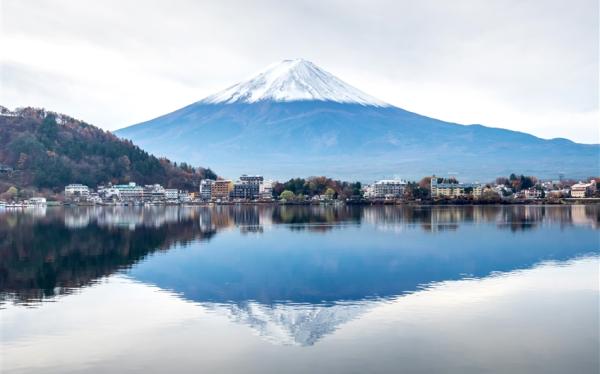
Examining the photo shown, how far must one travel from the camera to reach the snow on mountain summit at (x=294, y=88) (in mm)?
125312

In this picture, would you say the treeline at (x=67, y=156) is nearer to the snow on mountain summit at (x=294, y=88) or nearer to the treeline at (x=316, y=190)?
the treeline at (x=316, y=190)

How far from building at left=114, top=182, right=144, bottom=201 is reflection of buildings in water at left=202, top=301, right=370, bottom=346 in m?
46.4

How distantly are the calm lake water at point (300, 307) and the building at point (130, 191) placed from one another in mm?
37385

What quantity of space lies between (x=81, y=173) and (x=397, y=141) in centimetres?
Answer: 7240

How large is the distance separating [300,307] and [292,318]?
68 cm

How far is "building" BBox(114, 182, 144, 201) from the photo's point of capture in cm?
5412

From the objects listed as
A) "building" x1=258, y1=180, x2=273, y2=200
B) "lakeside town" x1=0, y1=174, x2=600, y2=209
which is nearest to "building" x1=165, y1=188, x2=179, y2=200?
"lakeside town" x1=0, y1=174, x2=600, y2=209

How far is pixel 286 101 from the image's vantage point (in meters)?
125

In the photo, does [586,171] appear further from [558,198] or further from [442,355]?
[442,355]

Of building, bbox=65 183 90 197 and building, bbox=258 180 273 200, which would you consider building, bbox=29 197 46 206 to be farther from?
building, bbox=258 180 273 200

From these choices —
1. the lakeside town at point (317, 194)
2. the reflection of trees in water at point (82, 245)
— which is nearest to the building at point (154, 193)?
the lakeside town at point (317, 194)

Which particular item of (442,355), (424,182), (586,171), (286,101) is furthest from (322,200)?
(286,101)

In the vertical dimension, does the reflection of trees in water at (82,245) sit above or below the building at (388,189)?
below

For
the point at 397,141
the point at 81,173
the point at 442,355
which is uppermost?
the point at 397,141
